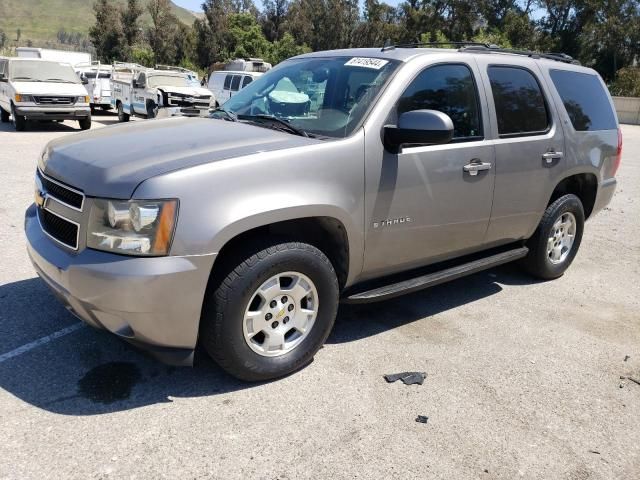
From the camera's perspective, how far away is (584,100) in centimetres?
525

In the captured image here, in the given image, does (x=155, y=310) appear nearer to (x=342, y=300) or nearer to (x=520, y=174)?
(x=342, y=300)

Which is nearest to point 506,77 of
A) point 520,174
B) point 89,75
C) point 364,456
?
point 520,174

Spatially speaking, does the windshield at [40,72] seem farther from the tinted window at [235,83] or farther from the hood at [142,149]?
the hood at [142,149]

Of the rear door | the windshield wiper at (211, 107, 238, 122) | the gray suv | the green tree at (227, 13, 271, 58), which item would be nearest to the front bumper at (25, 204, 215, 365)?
the gray suv

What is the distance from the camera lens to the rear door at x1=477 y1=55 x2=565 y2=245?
4.31m

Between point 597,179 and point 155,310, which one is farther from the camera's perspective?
point 597,179

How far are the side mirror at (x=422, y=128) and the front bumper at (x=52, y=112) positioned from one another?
13319 mm

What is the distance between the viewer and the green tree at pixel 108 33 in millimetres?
50125

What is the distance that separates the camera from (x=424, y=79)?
3850 millimetres

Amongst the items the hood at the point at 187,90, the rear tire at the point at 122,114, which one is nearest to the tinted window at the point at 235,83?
the hood at the point at 187,90

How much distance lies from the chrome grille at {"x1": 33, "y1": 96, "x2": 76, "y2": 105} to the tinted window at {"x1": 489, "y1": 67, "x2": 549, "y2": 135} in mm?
13029

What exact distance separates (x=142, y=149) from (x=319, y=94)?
1.34 m

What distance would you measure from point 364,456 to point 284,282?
1.07 metres

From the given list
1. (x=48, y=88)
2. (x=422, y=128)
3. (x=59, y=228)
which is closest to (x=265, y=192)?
(x=422, y=128)
